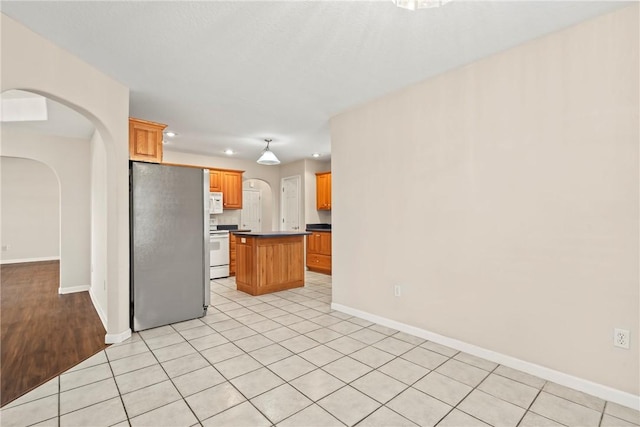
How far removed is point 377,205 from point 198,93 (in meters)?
2.39

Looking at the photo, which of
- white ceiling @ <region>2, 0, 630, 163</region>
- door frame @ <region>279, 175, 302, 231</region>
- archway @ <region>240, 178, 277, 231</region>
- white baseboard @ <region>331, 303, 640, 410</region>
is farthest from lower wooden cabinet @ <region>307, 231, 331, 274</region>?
white ceiling @ <region>2, 0, 630, 163</region>

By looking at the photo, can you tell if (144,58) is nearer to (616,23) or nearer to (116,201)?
(116,201)

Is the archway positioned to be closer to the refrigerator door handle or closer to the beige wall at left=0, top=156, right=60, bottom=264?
the refrigerator door handle

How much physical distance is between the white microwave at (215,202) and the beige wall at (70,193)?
7.01 feet

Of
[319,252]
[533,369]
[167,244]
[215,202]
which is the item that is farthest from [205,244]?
[533,369]

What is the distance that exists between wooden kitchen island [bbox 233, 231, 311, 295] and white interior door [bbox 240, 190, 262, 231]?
10.3 ft

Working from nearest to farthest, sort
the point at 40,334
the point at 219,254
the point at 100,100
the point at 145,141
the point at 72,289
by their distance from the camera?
the point at 100,100
the point at 40,334
the point at 145,141
the point at 72,289
the point at 219,254

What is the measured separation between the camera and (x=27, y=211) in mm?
8234

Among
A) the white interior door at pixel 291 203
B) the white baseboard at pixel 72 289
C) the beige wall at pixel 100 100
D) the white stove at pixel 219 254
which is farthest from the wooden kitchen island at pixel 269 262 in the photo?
the white baseboard at pixel 72 289

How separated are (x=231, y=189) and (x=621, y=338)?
21.6 feet

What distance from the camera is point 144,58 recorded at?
2.63 meters

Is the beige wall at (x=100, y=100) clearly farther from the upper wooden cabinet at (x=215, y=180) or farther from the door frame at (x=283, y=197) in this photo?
the door frame at (x=283, y=197)

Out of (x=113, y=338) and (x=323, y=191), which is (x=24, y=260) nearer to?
(x=113, y=338)

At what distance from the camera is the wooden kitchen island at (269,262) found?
4.81 m
